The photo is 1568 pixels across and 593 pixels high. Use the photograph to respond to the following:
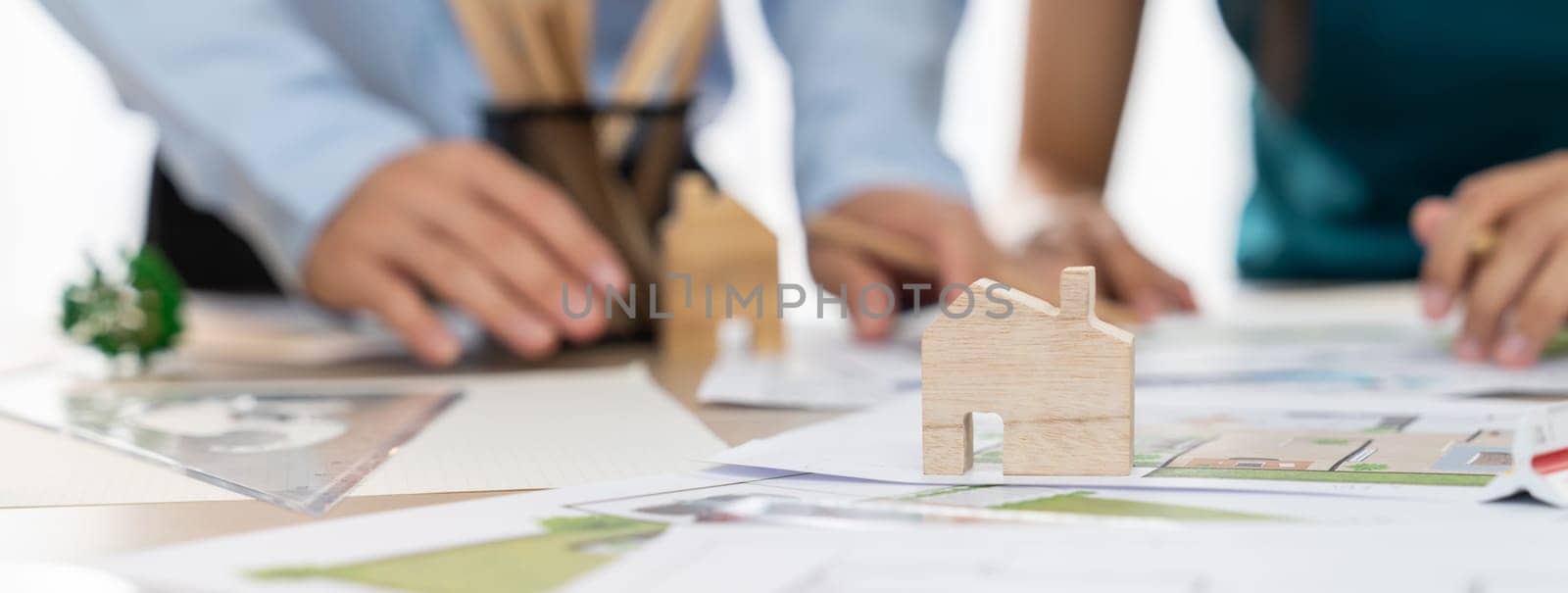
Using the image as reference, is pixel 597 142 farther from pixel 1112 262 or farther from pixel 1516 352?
pixel 1516 352

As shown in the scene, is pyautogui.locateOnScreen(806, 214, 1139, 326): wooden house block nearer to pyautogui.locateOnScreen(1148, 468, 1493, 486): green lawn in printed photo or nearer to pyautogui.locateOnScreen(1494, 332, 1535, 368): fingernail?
pyautogui.locateOnScreen(1494, 332, 1535, 368): fingernail

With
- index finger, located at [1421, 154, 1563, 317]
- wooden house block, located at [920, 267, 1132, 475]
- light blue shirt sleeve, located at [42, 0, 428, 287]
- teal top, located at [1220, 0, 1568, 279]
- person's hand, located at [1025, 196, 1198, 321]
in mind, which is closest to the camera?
wooden house block, located at [920, 267, 1132, 475]

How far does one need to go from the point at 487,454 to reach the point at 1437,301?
0.49 m

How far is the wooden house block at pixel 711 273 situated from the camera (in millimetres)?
762

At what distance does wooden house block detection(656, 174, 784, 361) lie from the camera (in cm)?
76

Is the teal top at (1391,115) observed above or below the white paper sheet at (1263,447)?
above

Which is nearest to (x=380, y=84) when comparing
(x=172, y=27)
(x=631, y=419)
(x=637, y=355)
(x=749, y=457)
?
(x=172, y=27)

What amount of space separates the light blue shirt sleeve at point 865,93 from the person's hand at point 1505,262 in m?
0.32

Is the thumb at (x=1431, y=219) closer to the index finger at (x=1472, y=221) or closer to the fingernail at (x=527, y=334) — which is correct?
the index finger at (x=1472, y=221)

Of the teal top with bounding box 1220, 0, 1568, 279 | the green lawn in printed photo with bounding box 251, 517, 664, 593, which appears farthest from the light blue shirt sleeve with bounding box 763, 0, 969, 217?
the green lawn in printed photo with bounding box 251, 517, 664, 593

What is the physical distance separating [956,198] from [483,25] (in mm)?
334

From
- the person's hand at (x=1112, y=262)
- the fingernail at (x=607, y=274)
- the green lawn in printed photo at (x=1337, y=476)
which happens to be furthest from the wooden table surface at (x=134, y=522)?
the person's hand at (x=1112, y=262)

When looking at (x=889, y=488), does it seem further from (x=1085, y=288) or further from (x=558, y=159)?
(x=558, y=159)

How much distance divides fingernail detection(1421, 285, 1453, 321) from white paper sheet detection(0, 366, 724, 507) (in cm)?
39
